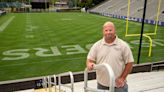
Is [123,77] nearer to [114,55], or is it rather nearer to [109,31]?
[114,55]

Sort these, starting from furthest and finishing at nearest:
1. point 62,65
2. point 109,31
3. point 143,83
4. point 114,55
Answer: point 62,65, point 143,83, point 114,55, point 109,31

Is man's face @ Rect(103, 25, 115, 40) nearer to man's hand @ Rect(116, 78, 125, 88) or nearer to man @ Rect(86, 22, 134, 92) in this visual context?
man @ Rect(86, 22, 134, 92)

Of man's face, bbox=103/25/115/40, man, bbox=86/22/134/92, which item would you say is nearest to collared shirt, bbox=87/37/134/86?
man, bbox=86/22/134/92

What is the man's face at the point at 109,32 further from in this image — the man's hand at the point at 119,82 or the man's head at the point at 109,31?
the man's hand at the point at 119,82

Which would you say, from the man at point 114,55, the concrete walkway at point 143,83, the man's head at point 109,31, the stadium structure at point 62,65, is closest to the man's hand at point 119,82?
the man at point 114,55

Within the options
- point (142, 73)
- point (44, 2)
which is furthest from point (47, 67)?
point (44, 2)

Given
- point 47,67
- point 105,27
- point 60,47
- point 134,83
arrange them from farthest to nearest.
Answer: point 60,47, point 47,67, point 134,83, point 105,27

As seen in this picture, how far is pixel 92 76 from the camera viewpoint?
327 inches

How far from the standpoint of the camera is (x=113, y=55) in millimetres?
4062

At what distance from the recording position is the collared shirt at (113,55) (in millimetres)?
4062

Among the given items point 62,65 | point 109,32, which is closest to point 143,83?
point 109,32

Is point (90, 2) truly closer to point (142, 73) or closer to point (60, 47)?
point (60, 47)

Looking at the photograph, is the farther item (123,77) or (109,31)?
(123,77)

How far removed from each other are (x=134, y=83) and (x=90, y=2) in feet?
188
